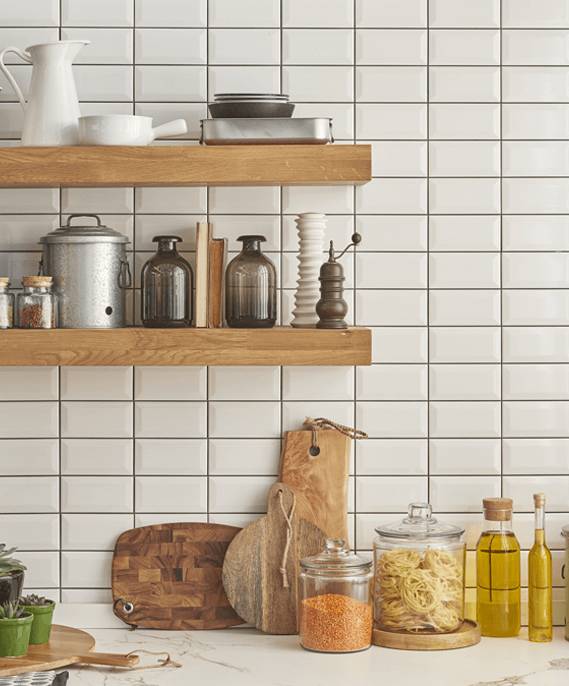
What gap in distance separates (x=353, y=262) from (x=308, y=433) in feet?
1.33

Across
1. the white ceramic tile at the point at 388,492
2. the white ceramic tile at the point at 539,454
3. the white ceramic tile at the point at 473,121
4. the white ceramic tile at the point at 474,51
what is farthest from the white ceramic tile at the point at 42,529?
the white ceramic tile at the point at 474,51

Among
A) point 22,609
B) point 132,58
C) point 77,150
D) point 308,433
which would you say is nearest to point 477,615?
point 308,433

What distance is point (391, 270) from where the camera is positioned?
2367 mm

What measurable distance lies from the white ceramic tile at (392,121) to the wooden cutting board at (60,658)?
49.2 inches

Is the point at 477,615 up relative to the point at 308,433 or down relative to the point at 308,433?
down

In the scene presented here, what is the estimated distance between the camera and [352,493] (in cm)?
237

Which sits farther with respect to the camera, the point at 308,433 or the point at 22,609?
the point at 308,433

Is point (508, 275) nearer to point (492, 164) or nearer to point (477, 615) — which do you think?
point (492, 164)

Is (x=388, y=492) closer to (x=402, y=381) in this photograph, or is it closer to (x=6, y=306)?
(x=402, y=381)

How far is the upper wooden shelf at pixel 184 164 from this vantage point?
6.82 ft

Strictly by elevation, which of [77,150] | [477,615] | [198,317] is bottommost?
[477,615]

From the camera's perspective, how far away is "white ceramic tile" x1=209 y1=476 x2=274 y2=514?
2.36 metres

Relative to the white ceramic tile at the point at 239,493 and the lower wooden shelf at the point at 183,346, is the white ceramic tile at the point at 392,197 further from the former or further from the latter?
the white ceramic tile at the point at 239,493

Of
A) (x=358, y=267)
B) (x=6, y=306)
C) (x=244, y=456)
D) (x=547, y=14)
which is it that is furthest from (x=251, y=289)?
(x=547, y=14)
